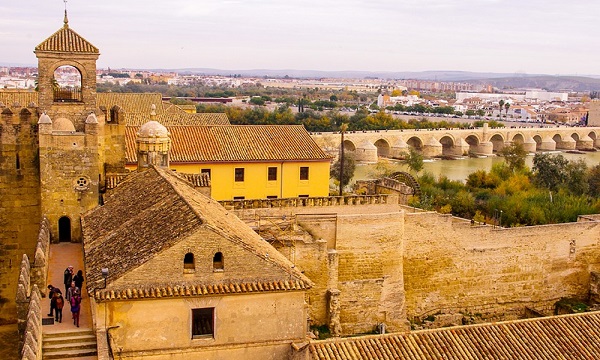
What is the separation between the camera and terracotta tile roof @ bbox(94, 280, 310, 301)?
1199cm

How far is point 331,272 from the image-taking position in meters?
21.3

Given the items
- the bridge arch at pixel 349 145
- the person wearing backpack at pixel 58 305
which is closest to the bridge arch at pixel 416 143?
the bridge arch at pixel 349 145

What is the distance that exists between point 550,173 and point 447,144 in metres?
35.3

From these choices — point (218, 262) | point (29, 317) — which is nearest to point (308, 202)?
point (218, 262)

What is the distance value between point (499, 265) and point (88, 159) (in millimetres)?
14402

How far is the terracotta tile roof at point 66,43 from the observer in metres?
19.0

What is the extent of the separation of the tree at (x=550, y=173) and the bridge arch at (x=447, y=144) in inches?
1218

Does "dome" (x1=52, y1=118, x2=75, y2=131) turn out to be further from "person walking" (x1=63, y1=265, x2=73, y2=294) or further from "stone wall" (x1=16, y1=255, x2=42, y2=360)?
"stone wall" (x1=16, y1=255, x2=42, y2=360)

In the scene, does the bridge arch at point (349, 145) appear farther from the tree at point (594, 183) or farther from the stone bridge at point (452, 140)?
the tree at point (594, 183)

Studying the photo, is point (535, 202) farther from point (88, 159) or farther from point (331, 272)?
point (88, 159)

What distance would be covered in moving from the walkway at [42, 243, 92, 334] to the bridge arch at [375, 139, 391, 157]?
54.6 metres

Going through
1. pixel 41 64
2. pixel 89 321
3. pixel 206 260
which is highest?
pixel 41 64

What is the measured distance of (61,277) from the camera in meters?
15.3


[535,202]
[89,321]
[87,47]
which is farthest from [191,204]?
[535,202]
